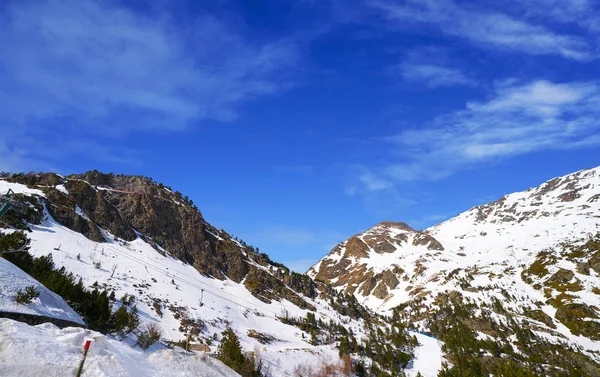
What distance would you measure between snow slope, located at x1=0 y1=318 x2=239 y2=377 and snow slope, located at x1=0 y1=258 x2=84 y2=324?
3.93 metres

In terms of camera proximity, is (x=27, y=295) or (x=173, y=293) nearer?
(x=27, y=295)

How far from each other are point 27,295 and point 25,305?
852mm

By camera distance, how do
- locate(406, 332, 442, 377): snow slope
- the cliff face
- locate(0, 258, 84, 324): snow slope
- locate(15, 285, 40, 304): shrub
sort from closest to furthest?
locate(0, 258, 84, 324): snow slope < locate(15, 285, 40, 304): shrub < locate(406, 332, 442, 377): snow slope < the cliff face

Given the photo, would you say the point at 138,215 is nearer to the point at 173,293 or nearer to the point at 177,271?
the point at 177,271

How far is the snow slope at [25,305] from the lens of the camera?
20.0 m

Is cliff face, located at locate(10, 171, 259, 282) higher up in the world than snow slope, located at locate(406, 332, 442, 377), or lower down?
higher up

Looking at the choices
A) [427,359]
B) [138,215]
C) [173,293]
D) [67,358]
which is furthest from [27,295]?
[138,215]

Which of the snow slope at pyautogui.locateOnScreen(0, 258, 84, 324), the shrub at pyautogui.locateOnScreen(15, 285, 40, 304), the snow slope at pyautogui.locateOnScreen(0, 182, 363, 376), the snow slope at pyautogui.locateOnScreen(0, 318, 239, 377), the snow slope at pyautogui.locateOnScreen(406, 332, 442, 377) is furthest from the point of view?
the snow slope at pyautogui.locateOnScreen(406, 332, 442, 377)

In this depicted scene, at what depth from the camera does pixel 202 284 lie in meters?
94.1

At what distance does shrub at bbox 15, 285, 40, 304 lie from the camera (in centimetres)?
2069

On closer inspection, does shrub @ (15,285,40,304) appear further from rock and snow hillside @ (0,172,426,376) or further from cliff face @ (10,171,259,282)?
cliff face @ (10,171,259,282)

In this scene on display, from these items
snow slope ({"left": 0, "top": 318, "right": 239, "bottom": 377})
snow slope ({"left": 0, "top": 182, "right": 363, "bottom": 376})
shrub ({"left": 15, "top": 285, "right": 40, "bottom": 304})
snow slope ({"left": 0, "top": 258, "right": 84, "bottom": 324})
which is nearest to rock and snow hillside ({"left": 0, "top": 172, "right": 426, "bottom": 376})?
snow slope ({"left": 0, "top": 182, "right": 363, "bottom": 376})

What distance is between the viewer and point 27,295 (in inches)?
839

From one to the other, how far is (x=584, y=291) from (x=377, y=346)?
3890 inches
